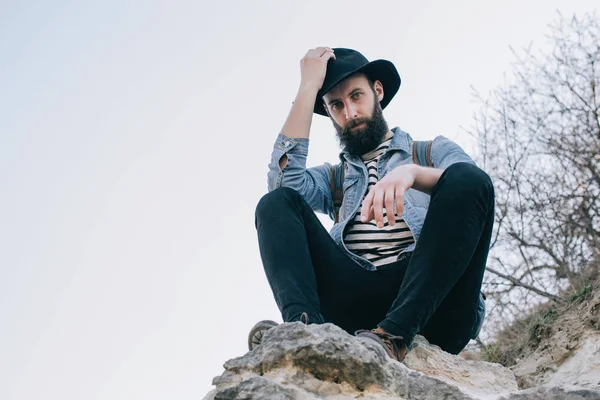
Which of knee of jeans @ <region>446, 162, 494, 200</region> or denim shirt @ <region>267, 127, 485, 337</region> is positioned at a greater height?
denim shirt @ <region>267, 127, 485, 337</region>

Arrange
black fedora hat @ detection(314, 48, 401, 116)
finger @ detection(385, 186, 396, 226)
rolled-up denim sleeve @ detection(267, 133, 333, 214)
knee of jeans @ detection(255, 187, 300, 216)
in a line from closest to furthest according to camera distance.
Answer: finger @ detection(385, 186, 396, 226) → knee of jeans @ detection(255, 187, 300, 216) → rolled-up denim sleeve @ detection(267, 133, 333, 214) → black fedora hat @ detection(314, 48, 401, 116)

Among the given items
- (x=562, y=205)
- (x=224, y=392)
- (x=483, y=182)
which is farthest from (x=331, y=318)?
(x=562, y=205)

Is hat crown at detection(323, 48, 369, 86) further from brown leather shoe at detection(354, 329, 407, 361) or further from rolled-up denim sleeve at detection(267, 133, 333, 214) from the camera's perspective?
brown leather shoe at detection(354, 329, 407, 361)

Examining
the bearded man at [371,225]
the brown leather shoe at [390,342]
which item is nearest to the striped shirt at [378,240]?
the bearded man at [371,225]

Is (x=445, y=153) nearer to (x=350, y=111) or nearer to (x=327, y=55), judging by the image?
(x=350, y=111)

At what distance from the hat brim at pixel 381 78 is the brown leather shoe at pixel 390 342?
1.47 metres

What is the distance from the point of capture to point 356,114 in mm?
3438

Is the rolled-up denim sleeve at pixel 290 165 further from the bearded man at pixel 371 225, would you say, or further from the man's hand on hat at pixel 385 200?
the man's hand on hat at pixel 385 200

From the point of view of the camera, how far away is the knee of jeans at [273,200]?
278 cm

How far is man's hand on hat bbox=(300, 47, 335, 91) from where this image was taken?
3.37m

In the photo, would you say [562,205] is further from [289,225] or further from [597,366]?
[289,225]

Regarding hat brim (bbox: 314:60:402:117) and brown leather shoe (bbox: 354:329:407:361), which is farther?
hat brim (bbox: 314:60:402:117)

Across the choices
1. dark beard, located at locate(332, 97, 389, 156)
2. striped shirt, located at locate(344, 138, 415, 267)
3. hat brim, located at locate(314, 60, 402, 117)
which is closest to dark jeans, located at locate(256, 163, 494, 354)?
striped shirt, located at locate(344, 138, 415, 267)

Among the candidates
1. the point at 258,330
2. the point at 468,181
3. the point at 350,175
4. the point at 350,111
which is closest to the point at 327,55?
the point at 350,111
